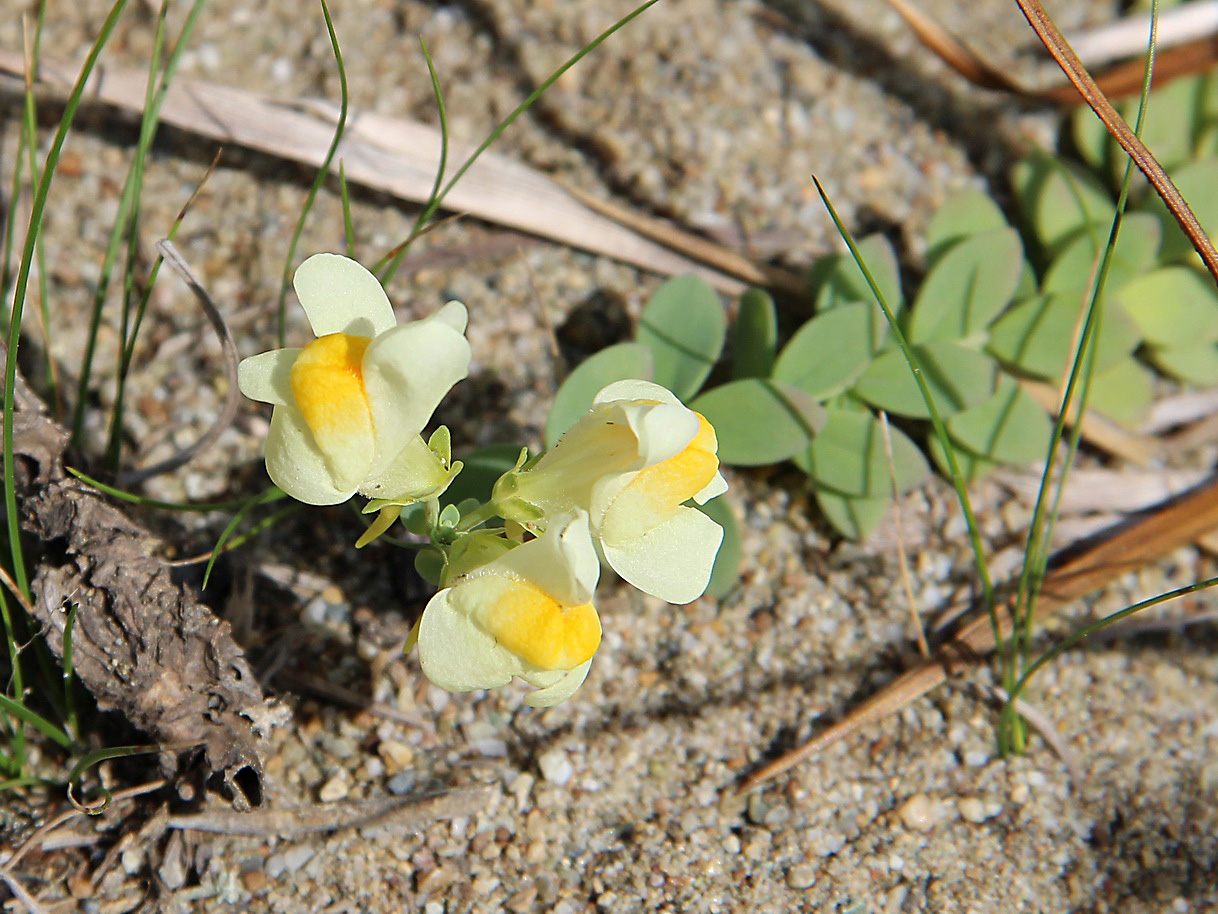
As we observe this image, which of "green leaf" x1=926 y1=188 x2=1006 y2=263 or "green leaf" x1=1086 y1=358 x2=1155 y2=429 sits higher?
"green leaf" x1=926 y1=188 x2=1006 y2=263

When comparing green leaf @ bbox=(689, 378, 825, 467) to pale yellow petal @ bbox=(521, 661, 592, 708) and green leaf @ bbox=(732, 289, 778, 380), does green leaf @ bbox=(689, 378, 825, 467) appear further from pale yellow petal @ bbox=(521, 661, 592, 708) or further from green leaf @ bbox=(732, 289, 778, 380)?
pale yellow petal @ bbox=(521, 661, 592, 708)

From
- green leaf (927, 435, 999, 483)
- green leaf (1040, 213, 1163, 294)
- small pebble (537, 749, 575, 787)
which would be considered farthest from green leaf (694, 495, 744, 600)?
green leaf (1040, 213, 1163, 294)

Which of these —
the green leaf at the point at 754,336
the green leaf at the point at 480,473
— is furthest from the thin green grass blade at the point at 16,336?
the green leaf at the point at 754,336

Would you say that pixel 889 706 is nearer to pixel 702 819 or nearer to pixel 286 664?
pixel 702 819

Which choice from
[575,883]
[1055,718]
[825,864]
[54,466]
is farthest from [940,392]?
[54,466]

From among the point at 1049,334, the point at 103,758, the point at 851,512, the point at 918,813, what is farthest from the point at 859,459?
the point at 103,758

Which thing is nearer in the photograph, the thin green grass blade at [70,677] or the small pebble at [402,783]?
the thin green grass blade at [70,677]

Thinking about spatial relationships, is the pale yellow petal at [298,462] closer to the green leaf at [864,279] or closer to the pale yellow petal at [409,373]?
the pale yellow petal at [409,373]
